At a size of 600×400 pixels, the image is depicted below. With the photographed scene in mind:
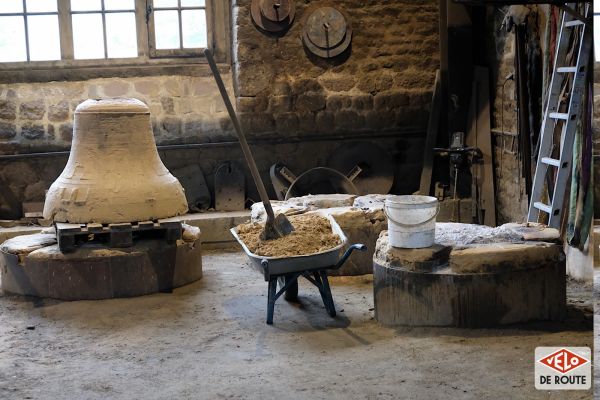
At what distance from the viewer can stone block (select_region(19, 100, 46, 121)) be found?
924 centimetres

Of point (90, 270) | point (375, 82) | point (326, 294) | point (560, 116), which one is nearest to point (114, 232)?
point (90, 270)

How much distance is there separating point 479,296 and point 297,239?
4.66 feet

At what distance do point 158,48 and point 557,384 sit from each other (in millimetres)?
6505

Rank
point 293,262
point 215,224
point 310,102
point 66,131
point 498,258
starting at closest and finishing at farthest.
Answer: point 498,258 < point 293,262 < point 215,224 < point 66,131 < point 310,102

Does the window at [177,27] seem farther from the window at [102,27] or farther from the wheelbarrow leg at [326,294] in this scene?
the wheelbarrow leg at [326,294]

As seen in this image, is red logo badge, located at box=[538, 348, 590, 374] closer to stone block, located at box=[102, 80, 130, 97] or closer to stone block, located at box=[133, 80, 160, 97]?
stone block, located at box=[133, 80, 160, 97]

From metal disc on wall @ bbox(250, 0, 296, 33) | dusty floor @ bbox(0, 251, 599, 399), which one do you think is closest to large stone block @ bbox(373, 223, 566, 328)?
dusty floor @ bbox(0, 251, 599, 399)

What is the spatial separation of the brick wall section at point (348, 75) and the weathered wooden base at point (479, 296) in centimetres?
412

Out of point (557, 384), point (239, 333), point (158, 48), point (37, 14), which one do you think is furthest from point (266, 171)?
point (557, 384)

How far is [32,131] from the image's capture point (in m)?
9.27

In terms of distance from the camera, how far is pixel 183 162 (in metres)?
9.65

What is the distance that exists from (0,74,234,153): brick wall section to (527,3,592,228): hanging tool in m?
3.95

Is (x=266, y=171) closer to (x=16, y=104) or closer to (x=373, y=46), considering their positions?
(x=373, y=46)

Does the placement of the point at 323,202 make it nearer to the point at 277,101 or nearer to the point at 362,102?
the point at 277,101
